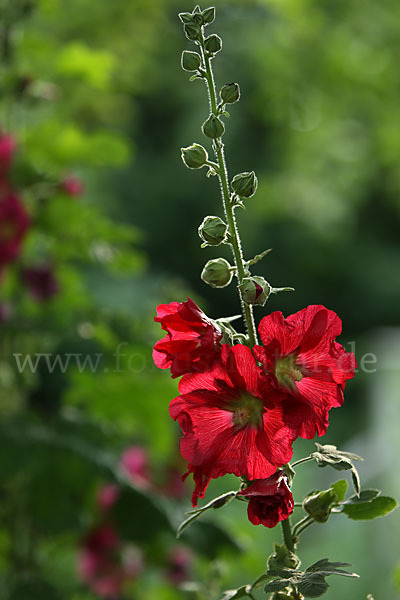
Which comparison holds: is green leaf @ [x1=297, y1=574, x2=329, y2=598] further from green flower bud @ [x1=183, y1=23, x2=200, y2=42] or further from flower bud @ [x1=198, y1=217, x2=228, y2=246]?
green flower bud @ [x1=183, y1=23, x2=200, y2=42]

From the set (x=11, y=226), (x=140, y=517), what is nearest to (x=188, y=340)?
(x=140, y=517)

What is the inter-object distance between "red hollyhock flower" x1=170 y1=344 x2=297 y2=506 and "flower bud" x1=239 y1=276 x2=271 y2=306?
1.6 inches

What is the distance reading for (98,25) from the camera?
4.23 m

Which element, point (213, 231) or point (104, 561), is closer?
point (213, 231)

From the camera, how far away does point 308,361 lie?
1.87 ft

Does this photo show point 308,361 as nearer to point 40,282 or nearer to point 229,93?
point 229,93

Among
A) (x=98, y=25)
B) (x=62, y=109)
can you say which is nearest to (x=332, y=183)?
(x=98, y=25)

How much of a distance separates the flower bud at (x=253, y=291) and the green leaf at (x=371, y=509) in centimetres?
20

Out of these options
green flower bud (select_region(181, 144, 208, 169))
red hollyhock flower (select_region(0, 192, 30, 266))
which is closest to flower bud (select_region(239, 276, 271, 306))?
green flower bud (select_region(181, 144, 208, 169))

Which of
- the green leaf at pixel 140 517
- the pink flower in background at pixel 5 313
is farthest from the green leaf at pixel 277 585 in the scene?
the pink flower in background at pixel 5 313

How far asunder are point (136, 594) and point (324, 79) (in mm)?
3607

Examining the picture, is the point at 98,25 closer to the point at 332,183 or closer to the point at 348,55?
the point at 348,55

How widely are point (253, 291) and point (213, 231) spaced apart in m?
0.06

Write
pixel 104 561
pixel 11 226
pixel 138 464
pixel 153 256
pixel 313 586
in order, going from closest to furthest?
pixel 313 586
pixel 11 226
pixel 104 561
pixel 138 464
pixel 153 256
